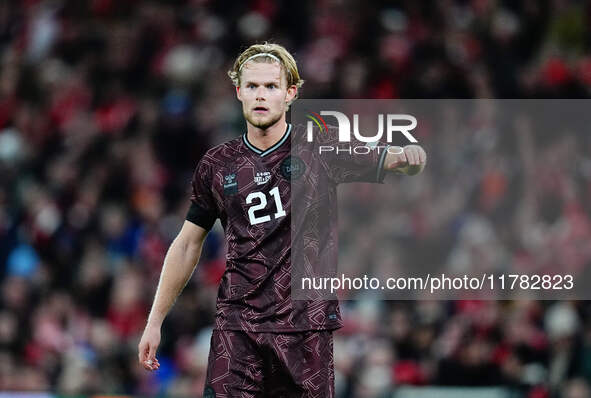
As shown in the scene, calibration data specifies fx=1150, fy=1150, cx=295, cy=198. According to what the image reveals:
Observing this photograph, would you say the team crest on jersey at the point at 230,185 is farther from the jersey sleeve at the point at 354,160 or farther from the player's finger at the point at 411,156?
the player's finger at the point at 411,156

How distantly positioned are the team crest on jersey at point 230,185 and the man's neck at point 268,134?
17 centimetres

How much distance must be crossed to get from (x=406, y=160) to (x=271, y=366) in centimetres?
96

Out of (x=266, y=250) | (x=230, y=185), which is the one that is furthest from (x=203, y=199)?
(x=266, y=250)

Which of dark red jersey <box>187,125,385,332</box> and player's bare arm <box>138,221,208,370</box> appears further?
player's bare arm <box>138,221,208,370</box>

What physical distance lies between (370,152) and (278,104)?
412mm

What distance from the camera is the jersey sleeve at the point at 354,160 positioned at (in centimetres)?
456

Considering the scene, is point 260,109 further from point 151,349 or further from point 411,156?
point 151,349

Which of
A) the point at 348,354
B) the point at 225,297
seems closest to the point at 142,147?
the point at 348,354

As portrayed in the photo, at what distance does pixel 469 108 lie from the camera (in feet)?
29.3

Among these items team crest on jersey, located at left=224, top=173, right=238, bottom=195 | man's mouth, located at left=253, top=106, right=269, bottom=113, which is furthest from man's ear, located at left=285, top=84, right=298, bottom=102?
team crest on jersey, located at left=224, top=173, right=238, bottom=195

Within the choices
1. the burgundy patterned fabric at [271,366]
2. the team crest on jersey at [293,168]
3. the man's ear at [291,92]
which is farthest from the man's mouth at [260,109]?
the burgundy patterned fabric at [271,366]

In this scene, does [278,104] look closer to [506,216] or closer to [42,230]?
[506,216]

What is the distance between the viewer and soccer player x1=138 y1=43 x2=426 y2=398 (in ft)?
14.7

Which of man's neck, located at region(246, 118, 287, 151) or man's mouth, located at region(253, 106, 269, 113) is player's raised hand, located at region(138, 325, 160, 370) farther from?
man's mouth, located at region(253, 106, 269, 113)
